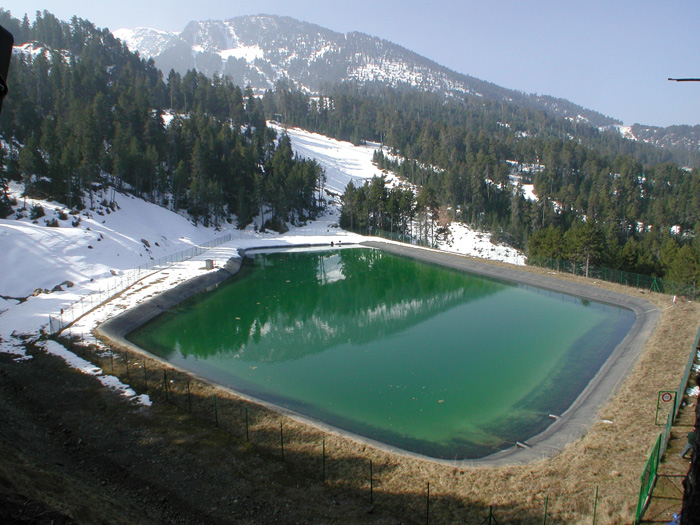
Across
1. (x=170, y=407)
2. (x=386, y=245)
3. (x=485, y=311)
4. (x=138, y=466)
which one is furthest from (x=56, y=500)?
(x=386, y=245)

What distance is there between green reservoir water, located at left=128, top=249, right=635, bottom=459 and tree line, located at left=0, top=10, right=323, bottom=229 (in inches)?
883

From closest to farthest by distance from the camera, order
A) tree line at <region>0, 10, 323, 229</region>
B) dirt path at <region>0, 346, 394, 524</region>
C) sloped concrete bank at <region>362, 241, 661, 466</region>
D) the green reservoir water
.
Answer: dirt path at <region>0, 346, 394, 524</region> → sloped concrete bank at <region>362, 241, 661, 466</region> → the green reservoir water → tree line at <region>0, 10, 323, 229</region>

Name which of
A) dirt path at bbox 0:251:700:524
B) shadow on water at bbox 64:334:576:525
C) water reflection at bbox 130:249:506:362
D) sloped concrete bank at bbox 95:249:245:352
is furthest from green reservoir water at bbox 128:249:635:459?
dirt path at bbox 0:251:700:524

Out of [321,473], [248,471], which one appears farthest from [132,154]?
[321,473]

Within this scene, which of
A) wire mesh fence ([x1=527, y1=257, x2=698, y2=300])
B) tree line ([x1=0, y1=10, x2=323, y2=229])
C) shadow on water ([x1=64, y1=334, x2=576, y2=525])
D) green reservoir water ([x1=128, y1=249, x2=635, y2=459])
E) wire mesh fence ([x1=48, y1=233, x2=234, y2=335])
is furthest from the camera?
tree line ([x1=0, y1=10, x2=323, y2=229])

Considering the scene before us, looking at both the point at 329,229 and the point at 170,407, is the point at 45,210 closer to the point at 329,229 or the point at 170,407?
the point at 170,407

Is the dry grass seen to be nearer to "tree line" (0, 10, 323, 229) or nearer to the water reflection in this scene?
the water reflection

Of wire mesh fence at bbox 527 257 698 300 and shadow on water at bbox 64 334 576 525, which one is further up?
wire mesh fence at bbox 527 257 698 300

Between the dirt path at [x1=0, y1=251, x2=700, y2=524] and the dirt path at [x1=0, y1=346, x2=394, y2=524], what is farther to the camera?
the dirt path at [x1=0, y1=251, x2=700, y2=524]

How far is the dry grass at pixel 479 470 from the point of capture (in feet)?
37.3

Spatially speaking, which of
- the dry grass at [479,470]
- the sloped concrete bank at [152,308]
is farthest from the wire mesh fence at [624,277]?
the sloped concrete bank at [152,308]

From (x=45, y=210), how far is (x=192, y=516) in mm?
42002

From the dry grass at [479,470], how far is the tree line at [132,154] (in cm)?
3725

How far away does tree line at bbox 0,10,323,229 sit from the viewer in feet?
153
